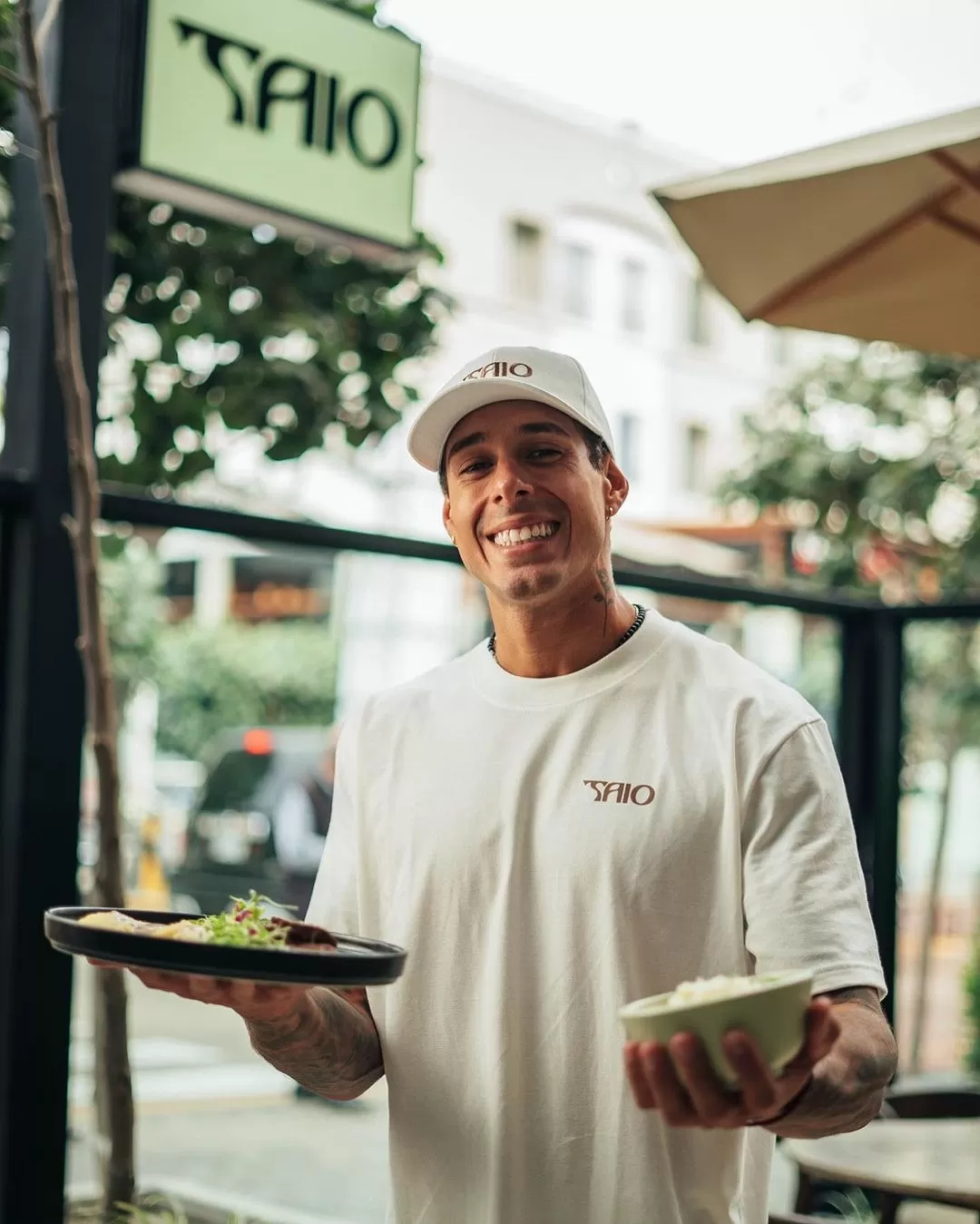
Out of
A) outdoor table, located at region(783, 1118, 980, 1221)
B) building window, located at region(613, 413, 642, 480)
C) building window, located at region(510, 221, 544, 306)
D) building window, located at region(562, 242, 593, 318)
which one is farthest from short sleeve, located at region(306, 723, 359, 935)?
building window, located at region(613, 413, 642, 480)

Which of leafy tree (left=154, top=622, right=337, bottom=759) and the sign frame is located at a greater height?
the sign frame

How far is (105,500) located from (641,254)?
2273cm

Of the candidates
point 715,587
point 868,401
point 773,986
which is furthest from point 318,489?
point 773,986

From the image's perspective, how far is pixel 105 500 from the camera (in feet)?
10.5

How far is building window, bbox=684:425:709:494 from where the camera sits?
1022 inches

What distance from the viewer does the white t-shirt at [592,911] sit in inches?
64.5

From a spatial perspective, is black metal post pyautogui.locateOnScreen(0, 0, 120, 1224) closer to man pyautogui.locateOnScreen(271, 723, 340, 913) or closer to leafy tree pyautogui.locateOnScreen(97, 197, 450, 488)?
leafy tree pyautogui.locateOnScreen(97, 197, 450, 488)

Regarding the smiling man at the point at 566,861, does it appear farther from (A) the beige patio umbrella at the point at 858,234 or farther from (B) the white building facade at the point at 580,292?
(B) the white building facade at the point at 580,292

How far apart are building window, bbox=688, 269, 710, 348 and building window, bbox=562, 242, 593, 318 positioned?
255cm

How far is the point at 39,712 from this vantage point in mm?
3057

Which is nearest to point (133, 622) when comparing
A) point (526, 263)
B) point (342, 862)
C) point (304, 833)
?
point (304, 833)

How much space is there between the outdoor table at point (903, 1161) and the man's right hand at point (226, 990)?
1.78 m

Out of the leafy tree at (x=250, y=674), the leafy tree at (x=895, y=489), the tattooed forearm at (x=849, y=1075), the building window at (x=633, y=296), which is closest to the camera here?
the tattooed forearm at (x=849, y=1075)

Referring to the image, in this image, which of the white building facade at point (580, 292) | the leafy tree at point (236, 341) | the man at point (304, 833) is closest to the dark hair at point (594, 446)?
the leafy tree at point (236, 341)
